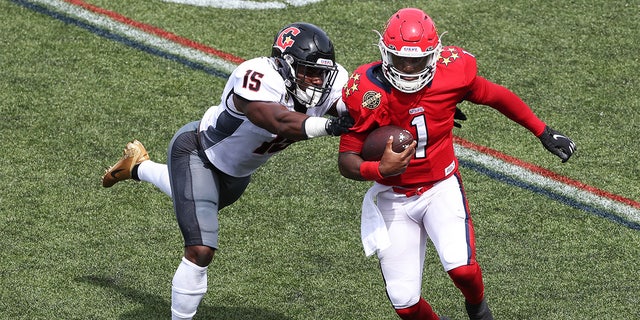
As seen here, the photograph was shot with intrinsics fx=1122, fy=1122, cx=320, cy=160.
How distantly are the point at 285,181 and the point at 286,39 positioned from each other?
6.54 ft

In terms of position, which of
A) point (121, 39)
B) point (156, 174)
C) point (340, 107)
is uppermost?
point (340, 107)

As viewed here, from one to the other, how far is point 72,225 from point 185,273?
1592 millimetres

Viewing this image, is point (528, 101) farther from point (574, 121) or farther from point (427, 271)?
point (427, 271)

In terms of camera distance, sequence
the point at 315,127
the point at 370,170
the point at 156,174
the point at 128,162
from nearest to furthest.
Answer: the point at 370,170 → the point at 315,127 → the point at 156,174 → the point at 128,162

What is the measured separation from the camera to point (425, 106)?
552cm

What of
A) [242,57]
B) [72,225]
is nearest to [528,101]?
[242,57]

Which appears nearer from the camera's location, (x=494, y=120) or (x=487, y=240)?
(x=487, y=240)

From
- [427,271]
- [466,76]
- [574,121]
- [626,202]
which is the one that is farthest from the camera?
[574,121]

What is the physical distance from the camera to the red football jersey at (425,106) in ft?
17.9

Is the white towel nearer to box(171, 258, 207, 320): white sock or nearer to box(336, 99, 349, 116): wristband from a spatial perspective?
box(336, 99, 349, 116): wristband

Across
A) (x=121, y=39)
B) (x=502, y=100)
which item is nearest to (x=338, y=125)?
(x=502, y=100)

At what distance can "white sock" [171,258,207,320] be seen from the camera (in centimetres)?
571

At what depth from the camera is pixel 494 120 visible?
8.33 m

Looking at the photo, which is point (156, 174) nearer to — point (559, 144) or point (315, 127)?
point (315, 127)
